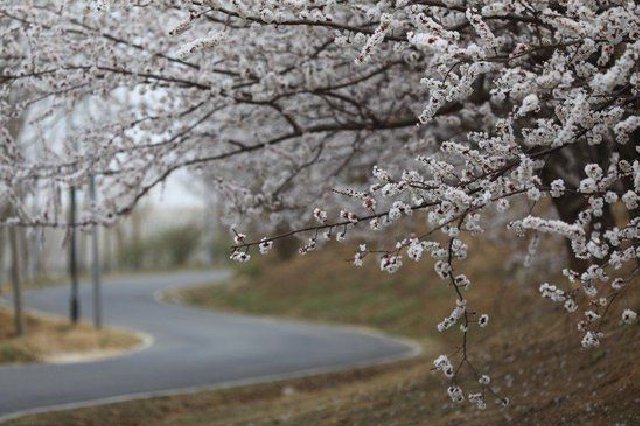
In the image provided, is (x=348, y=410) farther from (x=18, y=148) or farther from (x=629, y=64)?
(x=629, y=64)

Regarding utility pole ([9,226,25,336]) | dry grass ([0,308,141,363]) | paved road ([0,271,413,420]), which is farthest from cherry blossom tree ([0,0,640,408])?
utility pole ([9,226,25,336])

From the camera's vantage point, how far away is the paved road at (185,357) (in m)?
15.3

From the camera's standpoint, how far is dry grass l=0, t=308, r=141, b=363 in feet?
62.3

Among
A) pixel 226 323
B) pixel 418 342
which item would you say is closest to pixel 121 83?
pixel 418 342

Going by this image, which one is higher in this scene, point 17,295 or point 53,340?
point 17,295

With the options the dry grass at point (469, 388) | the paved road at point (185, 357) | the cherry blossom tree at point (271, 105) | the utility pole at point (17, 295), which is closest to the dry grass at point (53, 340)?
the utility pole at point (17, 295)

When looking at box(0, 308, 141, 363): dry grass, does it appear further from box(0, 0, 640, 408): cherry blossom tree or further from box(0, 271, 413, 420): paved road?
box(0, 0, 640, 408): cherry blossom tree

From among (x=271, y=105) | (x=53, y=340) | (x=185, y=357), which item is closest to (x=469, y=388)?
(x=271, y=105)

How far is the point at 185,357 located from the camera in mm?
19625

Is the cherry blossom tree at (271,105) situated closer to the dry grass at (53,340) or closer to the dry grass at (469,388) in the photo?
the dry grass at (469,388)

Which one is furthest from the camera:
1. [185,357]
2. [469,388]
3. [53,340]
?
[53,340]

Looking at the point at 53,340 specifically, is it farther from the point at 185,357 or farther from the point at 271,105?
the point at 271,105

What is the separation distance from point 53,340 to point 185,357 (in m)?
3.11

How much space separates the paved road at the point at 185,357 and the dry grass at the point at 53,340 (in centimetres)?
73
